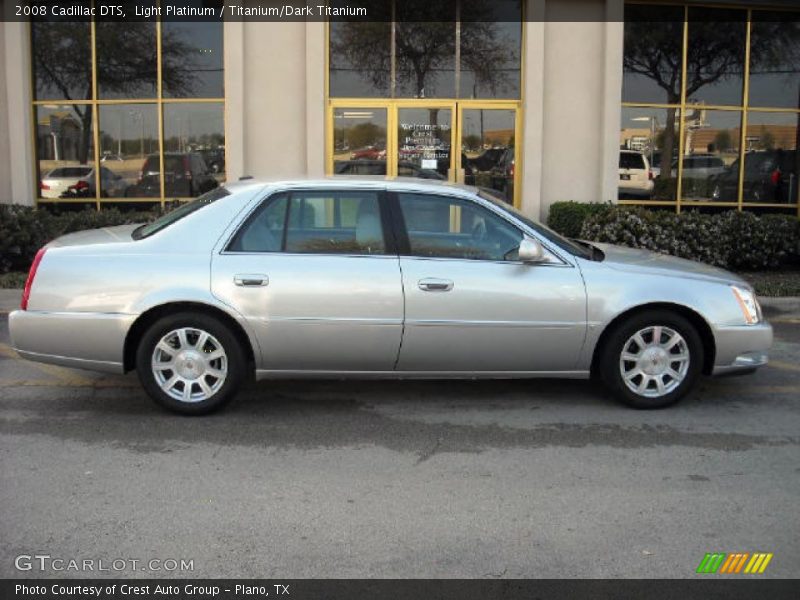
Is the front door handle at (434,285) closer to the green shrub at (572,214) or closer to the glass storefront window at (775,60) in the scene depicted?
the green shrub at (572,214)

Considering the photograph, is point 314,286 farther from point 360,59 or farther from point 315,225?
point 360,59

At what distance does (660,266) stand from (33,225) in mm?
8712

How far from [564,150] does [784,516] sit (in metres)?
9.28

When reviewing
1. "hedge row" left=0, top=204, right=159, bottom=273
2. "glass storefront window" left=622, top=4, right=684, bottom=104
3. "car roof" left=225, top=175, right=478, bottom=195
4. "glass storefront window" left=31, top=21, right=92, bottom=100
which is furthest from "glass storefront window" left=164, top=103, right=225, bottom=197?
"car roof" left=225, top=175, right=478, bottom=195

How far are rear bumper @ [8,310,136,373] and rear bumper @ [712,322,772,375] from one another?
13.2 ft

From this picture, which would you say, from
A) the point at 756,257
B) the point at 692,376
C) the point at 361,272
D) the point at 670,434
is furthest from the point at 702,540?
the point at 756,257

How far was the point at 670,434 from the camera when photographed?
5512 mm

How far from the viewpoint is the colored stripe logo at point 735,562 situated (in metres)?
3.71

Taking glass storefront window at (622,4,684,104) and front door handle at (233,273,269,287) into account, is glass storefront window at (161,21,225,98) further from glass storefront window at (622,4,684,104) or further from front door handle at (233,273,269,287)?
front door handle at (233,273,269,287)

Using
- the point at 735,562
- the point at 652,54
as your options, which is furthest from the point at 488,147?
the point at 735,562

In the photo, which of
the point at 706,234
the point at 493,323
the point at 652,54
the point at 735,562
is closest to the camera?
the point at 735,562

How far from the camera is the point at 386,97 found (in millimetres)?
12820
